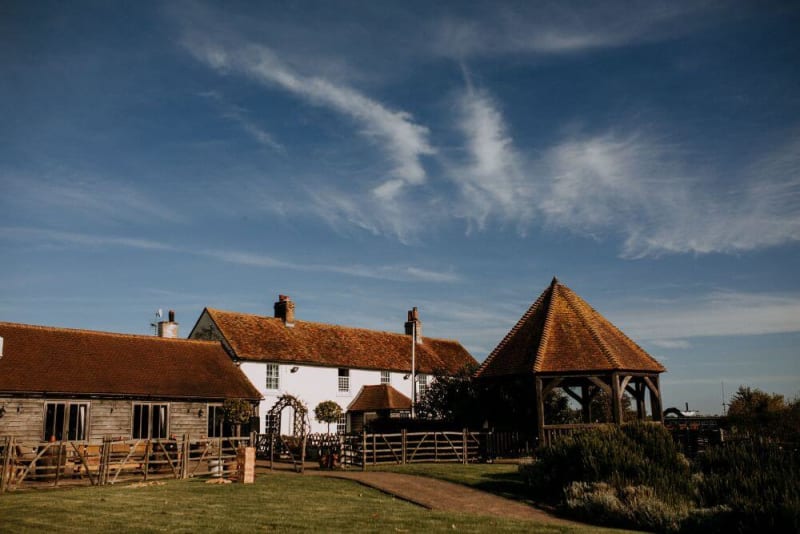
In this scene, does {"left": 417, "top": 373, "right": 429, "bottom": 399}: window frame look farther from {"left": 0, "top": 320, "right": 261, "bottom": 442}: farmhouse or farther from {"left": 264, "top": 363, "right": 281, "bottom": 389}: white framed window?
{"left": 0, "top": 320, "right": 261, "bottom": 442}: farmhouse

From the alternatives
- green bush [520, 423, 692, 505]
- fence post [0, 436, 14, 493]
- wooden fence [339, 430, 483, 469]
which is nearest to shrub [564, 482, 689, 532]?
green bush [520, 423, 692, 505]

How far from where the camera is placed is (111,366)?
31953 millimetres

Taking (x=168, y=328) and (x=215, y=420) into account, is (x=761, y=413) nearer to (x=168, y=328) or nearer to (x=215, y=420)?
(x=215, y=420)

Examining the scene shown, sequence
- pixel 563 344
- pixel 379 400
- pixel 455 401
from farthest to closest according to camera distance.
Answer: pixel 379 400
pixel 455 401
pixel 563 344

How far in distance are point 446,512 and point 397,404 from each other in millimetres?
26950

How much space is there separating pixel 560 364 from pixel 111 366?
68.6ft

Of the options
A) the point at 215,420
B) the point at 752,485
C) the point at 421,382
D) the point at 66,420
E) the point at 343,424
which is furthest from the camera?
the point at 421,382

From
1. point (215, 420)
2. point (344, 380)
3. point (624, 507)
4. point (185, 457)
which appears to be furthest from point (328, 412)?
point (624, 507)

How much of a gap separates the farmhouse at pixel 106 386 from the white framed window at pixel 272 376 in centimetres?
417

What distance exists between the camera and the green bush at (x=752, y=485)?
43.2 ft

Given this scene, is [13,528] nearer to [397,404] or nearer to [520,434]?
[520,434]

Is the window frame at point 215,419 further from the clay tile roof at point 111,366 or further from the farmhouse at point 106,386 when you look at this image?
the clay tile roof at point 111,366

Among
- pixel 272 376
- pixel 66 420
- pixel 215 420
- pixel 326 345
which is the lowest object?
pixel 215 420

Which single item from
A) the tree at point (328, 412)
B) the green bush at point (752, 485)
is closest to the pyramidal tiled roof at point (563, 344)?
the green bush at point (752, 485)
